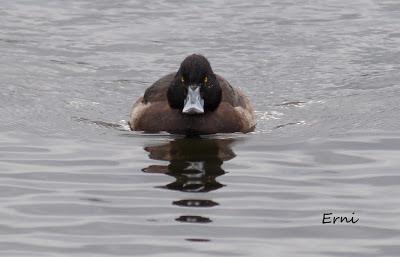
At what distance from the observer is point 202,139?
45.2ft

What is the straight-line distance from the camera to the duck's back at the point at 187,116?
13.9m

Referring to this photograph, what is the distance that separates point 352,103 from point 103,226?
5953 mm

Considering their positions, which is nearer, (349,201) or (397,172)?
(349,201)

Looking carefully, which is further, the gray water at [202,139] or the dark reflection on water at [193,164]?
the dark reflection on water at [193,164]

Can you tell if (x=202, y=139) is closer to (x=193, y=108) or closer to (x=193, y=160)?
(x=193, y=108)

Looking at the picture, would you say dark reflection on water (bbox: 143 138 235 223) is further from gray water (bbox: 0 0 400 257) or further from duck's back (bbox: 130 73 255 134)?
duck's back (bbox: 130 73 255 134)

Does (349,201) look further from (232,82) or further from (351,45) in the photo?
(351,45)

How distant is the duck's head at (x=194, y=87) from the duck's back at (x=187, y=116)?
5.3 inches

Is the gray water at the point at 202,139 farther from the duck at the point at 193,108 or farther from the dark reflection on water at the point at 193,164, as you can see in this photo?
the duck at the point at 193,108

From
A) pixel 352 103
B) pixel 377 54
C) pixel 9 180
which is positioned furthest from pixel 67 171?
pixel 377 54

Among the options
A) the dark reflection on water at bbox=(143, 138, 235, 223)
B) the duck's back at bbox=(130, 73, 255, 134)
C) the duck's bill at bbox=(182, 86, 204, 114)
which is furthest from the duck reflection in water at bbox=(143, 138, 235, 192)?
the duck's bill at bbox=(182, 86, 204, 114)

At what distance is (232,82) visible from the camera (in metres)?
16.7

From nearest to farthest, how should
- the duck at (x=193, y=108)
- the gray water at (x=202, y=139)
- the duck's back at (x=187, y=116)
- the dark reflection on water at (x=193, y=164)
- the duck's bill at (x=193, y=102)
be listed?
1. the gray water at (x=202, y=139)
2. the dark reflection on water at (x=193, y=164)
3. the duck's bill at (x=193, y=102)
4. the duck at (x=193, y=108)
5. the duck's back at (x=187, y=116)

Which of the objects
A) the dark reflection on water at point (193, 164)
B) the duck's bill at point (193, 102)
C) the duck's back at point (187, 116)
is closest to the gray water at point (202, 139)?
the dark reflection on water at point (193, 164)
